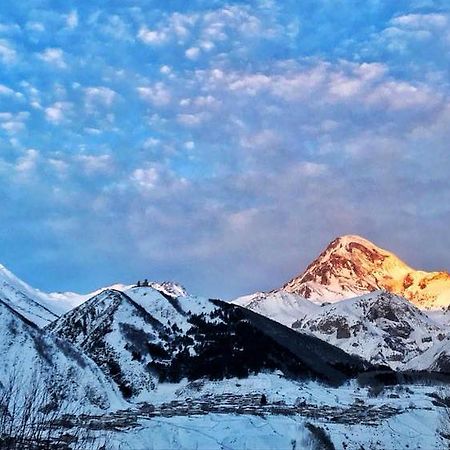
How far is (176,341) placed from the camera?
391 ft

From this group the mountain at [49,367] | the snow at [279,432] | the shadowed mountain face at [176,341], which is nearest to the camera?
the snow at [279,432]

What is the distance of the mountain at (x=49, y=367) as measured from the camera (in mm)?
75562

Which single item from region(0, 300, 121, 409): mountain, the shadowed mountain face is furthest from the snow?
the shadowed mountain face

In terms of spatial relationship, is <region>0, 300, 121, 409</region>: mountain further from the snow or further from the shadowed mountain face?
the snow

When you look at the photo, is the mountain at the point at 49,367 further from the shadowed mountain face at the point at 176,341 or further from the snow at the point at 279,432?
the snow at the point at 279,432

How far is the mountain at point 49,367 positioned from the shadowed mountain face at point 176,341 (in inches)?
673

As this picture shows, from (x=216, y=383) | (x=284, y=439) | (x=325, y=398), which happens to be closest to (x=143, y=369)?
(x=216, y=383)

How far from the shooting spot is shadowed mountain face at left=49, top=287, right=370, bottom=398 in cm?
10788

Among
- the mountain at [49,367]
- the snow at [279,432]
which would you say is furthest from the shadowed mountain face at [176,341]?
Result: the snow at [279,432]

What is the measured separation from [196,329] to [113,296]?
16.6 m

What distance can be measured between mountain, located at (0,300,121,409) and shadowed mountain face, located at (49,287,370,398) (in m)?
17.1

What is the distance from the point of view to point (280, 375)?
10731cm

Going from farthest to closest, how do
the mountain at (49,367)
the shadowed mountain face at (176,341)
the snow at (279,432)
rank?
the shadowed mountain face at (176,341)
the mountain at (49,367)
the snow at (279,432)

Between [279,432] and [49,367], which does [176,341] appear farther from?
[279,432]
